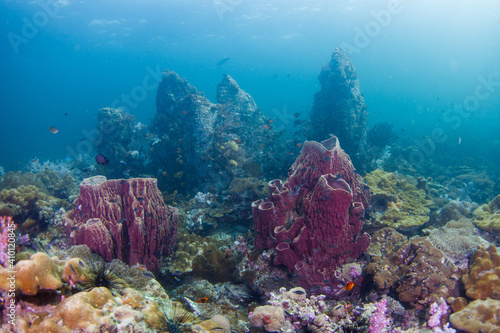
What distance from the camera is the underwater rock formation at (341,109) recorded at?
543 inches

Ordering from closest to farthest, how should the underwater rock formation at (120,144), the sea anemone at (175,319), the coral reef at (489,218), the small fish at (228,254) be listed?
the sea anemone at (175,319) < the small fish at (228,254) < the coral reef at (489,218) < the underwater rock formation at (120,144)

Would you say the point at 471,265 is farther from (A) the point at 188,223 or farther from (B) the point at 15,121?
(B) the point at 15,121

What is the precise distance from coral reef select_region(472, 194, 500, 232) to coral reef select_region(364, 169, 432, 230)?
113 centimetres

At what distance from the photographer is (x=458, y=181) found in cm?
1439

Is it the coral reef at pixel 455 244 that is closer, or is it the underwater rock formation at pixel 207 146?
the coral reef at pixel 455 244

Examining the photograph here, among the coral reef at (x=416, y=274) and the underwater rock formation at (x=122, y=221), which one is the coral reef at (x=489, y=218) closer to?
the coral reef at (x=416, y=274)

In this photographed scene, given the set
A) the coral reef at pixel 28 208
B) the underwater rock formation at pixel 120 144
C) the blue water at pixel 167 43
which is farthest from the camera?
the blue water at pixel 167 43

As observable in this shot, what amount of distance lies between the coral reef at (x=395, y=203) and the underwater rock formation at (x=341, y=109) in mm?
4987

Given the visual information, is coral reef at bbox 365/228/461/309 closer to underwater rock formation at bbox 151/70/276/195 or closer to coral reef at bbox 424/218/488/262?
coral reef at bbox 424/218/488/262

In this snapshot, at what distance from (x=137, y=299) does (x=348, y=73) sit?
16953mm

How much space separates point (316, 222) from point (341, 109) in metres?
11.8

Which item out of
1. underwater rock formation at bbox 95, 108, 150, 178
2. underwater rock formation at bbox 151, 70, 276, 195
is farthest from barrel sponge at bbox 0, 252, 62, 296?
underwater rock formation at bbox 95, 108, 150, 178

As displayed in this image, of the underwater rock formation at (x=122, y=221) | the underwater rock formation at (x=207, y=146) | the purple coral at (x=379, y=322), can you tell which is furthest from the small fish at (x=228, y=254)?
the underwater rock formation at (x=207, y=146)

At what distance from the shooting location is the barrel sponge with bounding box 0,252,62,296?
6.17 ft
